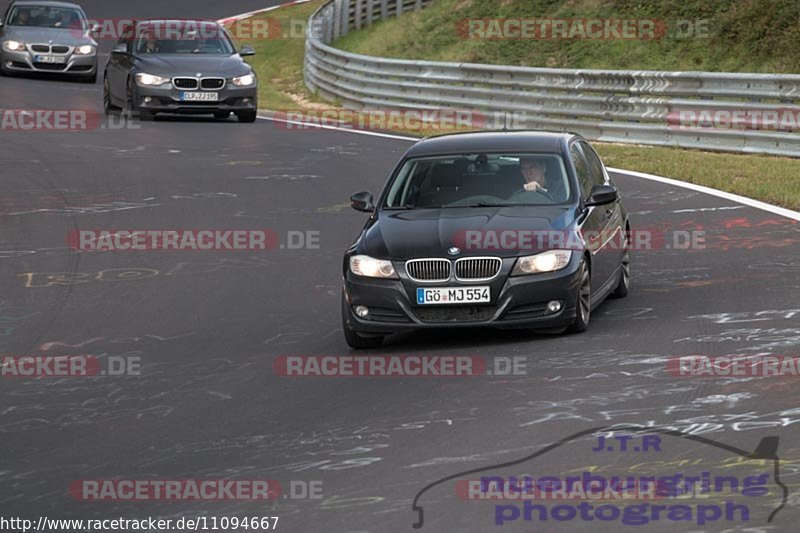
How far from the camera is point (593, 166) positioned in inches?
520

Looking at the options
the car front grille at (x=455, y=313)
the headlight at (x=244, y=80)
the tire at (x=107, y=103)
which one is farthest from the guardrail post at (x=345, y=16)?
the car front grille at (x=455, y=313)

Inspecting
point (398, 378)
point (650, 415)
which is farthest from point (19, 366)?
point (650, 415)

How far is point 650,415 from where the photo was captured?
869cm

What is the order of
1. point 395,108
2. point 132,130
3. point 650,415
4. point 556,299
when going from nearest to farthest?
point 650,415
point 556,299
point 132,130
point 395,108

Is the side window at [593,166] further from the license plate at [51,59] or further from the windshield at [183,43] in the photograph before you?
the license plate at [51,59]

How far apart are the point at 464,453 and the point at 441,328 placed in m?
3.04

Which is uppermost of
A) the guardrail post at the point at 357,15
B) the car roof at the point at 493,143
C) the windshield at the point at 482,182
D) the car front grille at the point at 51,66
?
the car roof at the point at 493,143

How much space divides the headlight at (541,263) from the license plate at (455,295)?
0.24 meters

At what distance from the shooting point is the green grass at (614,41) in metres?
32.8

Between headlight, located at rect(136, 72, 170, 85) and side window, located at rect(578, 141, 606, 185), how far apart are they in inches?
581

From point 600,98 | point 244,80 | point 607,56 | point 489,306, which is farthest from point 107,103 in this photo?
point 489,306

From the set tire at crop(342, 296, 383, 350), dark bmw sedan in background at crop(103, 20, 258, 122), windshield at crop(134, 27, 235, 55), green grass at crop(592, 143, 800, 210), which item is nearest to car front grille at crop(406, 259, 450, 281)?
tire at crop(342, 296, 383, 350)

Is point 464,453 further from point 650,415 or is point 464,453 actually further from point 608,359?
point 608,359

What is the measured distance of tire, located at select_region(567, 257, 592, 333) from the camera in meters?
11.1
